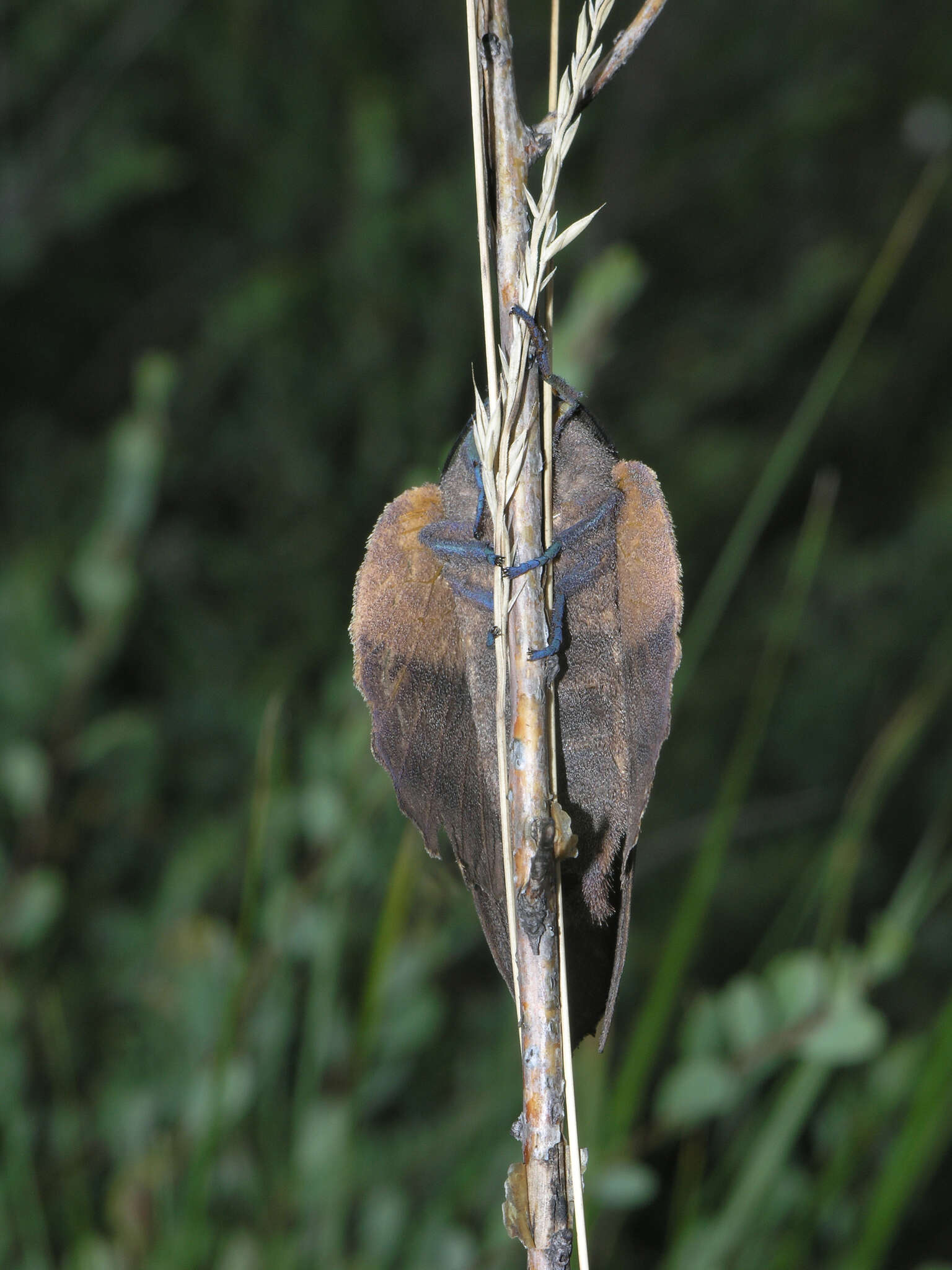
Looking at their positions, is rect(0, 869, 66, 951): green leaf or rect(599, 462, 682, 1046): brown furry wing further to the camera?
rect(0, 869, 66, 951): green leaf

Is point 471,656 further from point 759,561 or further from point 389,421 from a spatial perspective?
point 759,561

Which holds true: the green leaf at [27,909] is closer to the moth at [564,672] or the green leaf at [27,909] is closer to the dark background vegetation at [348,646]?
the dark background vegetation at [348,646]

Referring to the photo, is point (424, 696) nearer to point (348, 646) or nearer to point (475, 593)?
point (475, 593)

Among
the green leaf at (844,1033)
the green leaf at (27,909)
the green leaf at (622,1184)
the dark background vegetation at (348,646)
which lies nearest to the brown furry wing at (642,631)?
the dark background vegetation at (348,646)

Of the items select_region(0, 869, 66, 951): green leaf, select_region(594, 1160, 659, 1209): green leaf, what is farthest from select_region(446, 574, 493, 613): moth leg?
select_region(0, 869, 66, 951): green leaf

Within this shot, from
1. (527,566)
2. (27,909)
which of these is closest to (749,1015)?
(527,566)

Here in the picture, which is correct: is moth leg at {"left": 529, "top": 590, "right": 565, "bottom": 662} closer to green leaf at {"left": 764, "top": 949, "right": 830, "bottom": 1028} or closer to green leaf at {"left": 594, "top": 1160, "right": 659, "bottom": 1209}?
green leaf at {"left": 764, "top": 949, "right": 830, "bottom": 1028}
